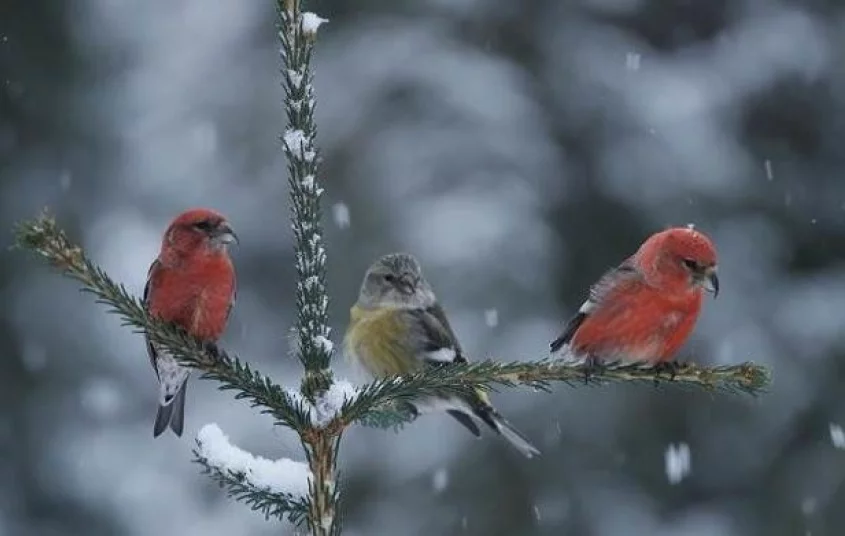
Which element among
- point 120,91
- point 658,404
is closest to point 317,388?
point 658,404

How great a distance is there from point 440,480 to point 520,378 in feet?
19.9

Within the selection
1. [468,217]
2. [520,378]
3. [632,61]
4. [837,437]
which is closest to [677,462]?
[837,437]

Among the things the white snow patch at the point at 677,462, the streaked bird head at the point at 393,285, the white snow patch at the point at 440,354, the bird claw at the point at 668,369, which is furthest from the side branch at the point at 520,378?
the white snow patch at the point at 677,462

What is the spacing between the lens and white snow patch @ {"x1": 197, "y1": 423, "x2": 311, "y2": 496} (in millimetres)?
2449

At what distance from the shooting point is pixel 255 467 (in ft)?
8.20

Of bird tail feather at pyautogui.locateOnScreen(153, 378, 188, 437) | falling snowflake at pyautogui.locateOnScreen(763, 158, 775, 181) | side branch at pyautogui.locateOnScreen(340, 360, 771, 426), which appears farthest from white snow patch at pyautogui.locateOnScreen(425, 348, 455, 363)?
falling snowflake at pyautogui.locateOnScreen(763, 158, 775, 181)

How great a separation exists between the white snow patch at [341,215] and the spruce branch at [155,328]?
21.0 ft

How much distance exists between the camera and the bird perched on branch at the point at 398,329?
493 centimetres

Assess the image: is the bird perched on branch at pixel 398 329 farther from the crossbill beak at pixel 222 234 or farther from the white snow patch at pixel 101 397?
the white snow patch at pixel 101 397

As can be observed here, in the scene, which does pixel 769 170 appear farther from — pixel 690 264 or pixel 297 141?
pixel 297 141

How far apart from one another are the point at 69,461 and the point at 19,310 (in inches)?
43.6

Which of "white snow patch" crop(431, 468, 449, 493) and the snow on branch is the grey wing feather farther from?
"white snow patch" crop(431, 468, 449, 493)

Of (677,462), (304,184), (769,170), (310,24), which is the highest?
(769,170)

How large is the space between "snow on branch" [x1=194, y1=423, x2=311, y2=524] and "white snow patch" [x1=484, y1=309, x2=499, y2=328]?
20.2 feet
